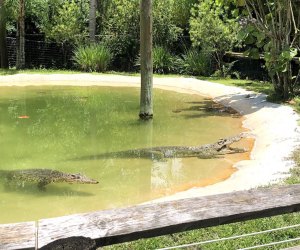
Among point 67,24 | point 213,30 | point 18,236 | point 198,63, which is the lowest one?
point 18,236

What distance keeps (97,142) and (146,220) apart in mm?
6177

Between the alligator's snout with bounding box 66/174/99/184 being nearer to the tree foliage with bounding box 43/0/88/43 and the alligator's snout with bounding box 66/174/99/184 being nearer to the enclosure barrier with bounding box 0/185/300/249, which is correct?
the enclosure barrier with bounding box 0/185/300/249

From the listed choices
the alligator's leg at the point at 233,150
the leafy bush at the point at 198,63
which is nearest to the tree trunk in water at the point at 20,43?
the leafy bush at the point at 198,63

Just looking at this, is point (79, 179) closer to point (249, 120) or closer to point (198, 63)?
point (249, 120)

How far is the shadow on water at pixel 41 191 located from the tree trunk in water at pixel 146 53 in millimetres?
3651

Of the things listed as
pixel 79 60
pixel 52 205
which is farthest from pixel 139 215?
pixel 79 60

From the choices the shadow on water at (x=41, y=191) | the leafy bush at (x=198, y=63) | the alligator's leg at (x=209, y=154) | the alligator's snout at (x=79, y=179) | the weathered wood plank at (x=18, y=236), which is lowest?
the shadow on water at (x=41, y=191)

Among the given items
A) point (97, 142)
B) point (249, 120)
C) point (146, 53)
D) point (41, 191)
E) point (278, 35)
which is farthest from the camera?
point (278, 35)

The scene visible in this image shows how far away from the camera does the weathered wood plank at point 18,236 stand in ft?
4.80

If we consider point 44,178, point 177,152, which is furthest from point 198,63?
point 44,178

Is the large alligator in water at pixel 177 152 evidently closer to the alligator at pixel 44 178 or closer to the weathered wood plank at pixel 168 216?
the alligator at pixel 44 178

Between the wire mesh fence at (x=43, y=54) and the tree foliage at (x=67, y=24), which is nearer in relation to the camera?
the tree foliage at (x=67, y=24)

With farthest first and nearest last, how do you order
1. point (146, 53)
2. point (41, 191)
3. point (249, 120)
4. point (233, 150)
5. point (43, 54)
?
point (43, 54) < point (249, 120) < point (146, 53) < point (233, 150) < point (41, 191)

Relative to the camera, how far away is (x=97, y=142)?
7781 mm
